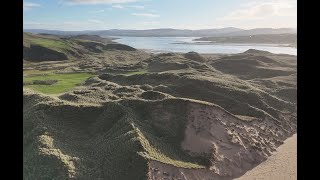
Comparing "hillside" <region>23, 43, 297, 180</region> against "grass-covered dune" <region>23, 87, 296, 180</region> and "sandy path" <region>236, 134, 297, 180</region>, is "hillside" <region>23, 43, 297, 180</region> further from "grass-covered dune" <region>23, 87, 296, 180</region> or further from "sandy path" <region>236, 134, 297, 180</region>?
"sandy path" <region>236, 134, 297, 180</region>

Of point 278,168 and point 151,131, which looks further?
point 151,131

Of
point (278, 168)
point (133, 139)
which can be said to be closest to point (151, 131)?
point (133, 139)

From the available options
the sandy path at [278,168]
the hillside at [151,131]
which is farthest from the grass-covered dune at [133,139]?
the sandy path at [278,168]

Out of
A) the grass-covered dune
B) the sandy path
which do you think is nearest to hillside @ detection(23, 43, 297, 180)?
the grass-covered dune

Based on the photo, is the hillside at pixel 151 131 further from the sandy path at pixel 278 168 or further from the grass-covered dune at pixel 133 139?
the sandy path at pixel 278 168

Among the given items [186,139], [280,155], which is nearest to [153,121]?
[186,139]

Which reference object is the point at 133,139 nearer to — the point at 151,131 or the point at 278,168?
the point at 151,131

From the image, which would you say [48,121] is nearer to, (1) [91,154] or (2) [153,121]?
(1) [91,154]

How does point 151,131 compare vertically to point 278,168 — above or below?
above
